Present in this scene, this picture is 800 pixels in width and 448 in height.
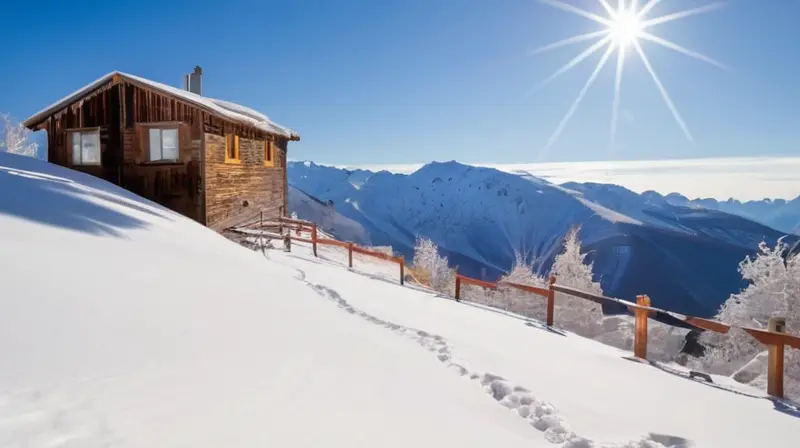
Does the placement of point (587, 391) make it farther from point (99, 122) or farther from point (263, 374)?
point (99, 122)

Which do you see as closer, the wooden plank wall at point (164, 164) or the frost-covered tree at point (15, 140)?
the wooden plank wall at point (164, 164)

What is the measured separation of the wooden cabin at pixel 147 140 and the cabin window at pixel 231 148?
0.16 metres

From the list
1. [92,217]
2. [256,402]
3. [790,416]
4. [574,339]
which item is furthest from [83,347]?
[574,339]

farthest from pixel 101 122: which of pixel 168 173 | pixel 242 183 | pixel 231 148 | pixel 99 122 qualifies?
pixel 242 183

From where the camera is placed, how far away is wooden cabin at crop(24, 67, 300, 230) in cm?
1497

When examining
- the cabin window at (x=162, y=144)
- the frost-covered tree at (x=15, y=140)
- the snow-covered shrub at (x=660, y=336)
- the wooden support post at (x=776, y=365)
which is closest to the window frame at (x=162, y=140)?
the cabin window at (x=162, y=144)

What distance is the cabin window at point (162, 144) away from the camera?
15273 mm

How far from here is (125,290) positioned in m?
4.41

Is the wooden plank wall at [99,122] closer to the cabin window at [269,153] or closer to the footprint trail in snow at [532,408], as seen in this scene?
the cabin window at [269,153]

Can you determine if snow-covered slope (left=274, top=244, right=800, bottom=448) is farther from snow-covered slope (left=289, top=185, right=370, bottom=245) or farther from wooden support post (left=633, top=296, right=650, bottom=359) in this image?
snow-covered slope (left=289, top=185, right=370, bottom=245)

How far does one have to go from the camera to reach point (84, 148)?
52.6 ft

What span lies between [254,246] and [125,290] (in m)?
11.2

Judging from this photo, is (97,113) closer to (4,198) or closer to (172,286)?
(4,198)

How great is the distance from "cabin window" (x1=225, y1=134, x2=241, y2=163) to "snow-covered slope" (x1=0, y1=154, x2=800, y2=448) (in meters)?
9.86
